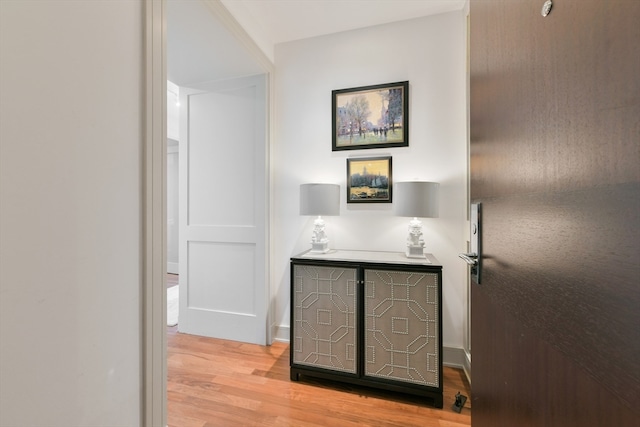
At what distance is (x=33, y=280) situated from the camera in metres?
0.74

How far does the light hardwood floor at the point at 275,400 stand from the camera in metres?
1.45

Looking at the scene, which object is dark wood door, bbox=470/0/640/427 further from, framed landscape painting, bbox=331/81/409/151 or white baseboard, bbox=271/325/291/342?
white baseboard, bbox=271/325/291/342

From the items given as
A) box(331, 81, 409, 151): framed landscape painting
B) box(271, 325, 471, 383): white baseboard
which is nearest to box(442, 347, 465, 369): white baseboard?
box(271, 325, 471, 383): white baseboard

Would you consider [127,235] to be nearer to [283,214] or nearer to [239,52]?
[283,214]

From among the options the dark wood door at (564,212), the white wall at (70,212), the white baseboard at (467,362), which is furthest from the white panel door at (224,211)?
the dark wood door at (564,212)

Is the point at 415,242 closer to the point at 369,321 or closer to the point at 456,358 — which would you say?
the point at 369,321

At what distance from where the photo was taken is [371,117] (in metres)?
2.16

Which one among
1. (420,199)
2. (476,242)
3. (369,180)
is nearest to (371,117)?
(369,180)

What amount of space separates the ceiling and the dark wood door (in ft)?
5.60

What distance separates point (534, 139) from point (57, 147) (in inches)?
48.3

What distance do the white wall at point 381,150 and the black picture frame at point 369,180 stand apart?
0.06 m

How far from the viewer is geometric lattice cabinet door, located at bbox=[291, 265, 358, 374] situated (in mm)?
1737

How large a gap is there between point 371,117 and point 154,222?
1752mm

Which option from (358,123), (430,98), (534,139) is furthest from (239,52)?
(534,139)
